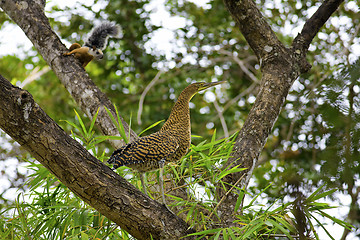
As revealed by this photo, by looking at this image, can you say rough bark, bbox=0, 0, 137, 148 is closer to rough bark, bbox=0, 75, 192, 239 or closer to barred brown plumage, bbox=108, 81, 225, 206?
barred brown plumage, bbox=108, 81, 225, 206

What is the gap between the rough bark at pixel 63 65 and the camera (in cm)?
266

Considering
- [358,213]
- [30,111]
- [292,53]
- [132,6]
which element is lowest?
[358,213]

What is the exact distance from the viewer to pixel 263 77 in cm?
258

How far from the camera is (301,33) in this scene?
278 centimetres

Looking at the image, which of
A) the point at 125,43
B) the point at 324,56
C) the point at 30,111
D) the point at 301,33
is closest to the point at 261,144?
the point at 301,33

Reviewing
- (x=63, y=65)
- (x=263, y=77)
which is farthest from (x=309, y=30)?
(x=63, y=65)

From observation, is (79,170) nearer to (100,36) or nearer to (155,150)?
(155,150)

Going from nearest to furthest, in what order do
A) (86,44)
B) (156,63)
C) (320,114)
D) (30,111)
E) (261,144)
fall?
(320,114)
(30,111)
(261,144)
(86,44)
(156,63)

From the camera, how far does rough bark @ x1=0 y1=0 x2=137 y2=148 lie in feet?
8.74

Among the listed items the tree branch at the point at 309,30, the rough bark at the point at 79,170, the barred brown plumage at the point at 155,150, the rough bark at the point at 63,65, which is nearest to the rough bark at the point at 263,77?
the tree branch at the point at 309,30

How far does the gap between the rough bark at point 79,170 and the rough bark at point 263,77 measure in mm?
476

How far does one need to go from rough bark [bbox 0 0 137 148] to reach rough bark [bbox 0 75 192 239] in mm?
868

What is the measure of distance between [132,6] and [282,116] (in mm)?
1970

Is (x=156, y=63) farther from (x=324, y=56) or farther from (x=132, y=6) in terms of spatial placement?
(x=324, y=56)
